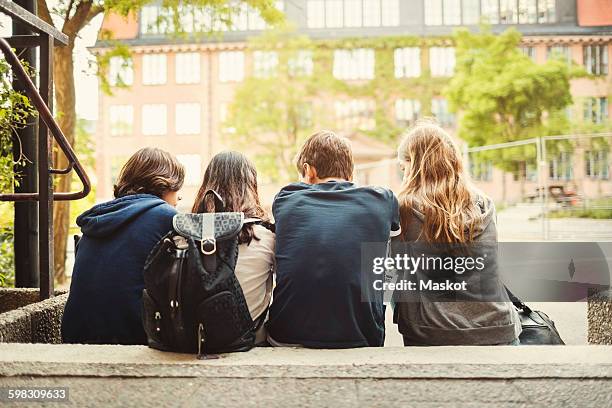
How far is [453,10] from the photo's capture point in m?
22.4

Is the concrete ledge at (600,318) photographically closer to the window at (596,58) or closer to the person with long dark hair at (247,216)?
the person with long dark hair at (247,216)

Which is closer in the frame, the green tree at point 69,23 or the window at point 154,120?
the green tree at point 69,23

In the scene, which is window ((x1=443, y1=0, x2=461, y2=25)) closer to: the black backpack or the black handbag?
the black handbag

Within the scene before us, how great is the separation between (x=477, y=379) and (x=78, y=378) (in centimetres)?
99

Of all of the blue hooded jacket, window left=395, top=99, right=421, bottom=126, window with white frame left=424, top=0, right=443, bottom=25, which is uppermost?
window with white frame left=424, top=0, right=443, bottom=25

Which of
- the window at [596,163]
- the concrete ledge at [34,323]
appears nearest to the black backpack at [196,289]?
the concrete ledge at [34,323]

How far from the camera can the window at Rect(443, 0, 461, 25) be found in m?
22.4

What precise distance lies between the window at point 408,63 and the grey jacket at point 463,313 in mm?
23206

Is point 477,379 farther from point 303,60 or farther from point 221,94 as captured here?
point 221,94

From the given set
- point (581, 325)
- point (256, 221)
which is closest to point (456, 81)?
point (581, 325)

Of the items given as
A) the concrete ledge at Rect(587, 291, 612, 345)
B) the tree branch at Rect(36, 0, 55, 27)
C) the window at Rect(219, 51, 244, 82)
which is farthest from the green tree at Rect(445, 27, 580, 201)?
the concrete ledge at Rect(587, 291, 612, 345)

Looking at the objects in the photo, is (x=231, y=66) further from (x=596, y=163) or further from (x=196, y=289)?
(x=196, y=289)

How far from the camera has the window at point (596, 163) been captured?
11648mm

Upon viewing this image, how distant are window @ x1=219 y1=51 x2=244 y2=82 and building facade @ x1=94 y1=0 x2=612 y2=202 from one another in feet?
0.14
